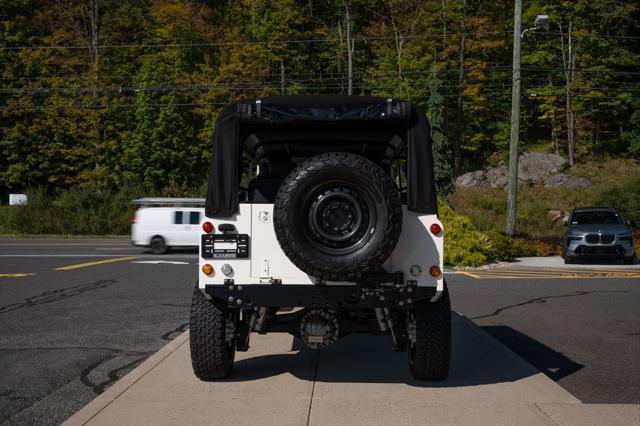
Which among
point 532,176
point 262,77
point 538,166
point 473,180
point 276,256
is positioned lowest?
point 276,256

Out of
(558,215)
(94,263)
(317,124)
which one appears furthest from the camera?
(558,215)

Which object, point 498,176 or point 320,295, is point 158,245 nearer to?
point 320,295

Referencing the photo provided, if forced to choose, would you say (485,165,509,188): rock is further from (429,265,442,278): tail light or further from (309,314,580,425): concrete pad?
(429,265,442,278): tail light

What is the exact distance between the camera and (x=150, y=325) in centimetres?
959

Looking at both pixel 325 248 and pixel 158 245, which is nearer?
pixel 325 248

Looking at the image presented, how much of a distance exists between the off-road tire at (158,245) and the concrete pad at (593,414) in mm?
21294

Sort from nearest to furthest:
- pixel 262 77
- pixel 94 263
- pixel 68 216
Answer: pixel 94 263 < pixel 68 216 < pixel 262 77

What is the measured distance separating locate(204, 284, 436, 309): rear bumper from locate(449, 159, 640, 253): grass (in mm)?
27940

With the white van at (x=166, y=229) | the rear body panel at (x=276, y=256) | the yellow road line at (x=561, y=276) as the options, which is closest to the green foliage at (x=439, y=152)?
the white van at (x=166, y=229)

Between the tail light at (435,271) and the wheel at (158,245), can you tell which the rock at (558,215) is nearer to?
the wheel at (158,245)

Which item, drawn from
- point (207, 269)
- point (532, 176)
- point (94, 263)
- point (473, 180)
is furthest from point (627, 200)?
point (207, 269)

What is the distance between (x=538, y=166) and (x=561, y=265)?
32314 millimetres

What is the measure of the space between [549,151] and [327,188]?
189 ft

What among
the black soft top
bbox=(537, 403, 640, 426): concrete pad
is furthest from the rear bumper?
bbox=(537, 403, 640, 426): concrete pad
